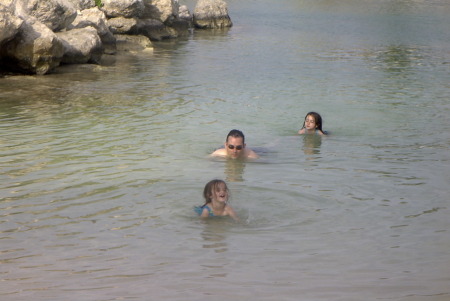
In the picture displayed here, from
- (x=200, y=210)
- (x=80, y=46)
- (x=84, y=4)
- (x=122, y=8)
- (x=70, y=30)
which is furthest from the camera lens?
(x=122, y=8)

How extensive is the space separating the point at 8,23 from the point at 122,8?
10.4 meters

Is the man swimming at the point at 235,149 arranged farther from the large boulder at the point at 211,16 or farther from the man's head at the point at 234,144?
the large boulder at the point at 211,16

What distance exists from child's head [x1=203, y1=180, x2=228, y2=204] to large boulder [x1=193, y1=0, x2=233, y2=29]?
25.7m

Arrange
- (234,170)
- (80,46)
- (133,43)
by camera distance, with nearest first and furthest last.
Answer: (234,170) → (80,46) → (133,43)

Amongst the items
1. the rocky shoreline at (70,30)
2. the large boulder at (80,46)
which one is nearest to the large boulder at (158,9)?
the rocky shoreline at (70,30)

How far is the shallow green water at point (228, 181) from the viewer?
258 inches

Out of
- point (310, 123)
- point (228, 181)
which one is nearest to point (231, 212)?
point (228, 181)

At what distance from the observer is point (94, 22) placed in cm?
2333

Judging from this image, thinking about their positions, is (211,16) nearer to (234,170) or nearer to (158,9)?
(158,9)

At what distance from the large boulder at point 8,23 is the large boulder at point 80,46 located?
2.93 m

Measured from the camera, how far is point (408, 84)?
18516 millimetres

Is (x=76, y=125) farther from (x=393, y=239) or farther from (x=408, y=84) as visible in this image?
(x=408, y=84)

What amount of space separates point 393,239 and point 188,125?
667 centimetres

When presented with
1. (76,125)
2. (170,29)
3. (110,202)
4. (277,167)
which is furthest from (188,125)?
(170,29)
